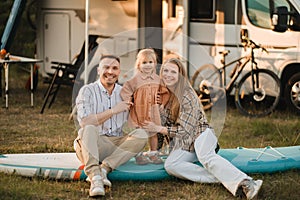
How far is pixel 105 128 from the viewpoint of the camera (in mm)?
5238

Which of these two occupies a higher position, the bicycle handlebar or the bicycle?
the bicycle handlebar

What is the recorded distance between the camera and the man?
5023 mm

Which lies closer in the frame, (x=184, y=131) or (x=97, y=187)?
(x=97, y=187)

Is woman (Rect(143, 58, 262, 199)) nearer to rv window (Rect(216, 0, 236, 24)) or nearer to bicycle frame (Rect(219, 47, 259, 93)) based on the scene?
bicycle frame (Rect(219, 47, 259, 93))

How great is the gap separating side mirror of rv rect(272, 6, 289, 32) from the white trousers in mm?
3302

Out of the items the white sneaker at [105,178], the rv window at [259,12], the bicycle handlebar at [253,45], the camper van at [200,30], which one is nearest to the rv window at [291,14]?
the camper van at [200,30]

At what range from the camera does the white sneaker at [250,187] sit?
4.73m

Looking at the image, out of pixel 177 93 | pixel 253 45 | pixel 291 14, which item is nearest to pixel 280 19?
pixel 291 14

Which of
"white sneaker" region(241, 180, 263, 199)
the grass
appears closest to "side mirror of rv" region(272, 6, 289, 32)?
the grass

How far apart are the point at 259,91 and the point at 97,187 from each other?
423 cm

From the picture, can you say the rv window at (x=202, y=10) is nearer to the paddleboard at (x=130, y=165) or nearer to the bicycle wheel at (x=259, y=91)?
the bicycle wheel at (x=259, y=91)

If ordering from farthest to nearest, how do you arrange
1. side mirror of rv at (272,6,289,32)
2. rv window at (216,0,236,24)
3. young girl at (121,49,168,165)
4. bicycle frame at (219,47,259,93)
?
rv window at (216,0,236,24) < bicycle frame at (219,47,259,93) < side mirror of rv at (272,6,289,32) < young girl at (121,49,168,165)

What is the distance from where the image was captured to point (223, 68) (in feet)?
29.1

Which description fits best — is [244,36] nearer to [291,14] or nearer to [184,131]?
[291,14]
